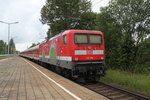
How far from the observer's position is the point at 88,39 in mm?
12273

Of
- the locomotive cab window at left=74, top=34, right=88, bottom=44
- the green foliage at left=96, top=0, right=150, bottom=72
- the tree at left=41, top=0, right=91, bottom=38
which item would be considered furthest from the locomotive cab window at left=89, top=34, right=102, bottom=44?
the tree at left=41, top=0, right=91, bottom=38

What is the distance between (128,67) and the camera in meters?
24.0

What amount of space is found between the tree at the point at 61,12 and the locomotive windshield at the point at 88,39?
2033 centimetres

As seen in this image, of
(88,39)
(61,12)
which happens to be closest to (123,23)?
(61,12)

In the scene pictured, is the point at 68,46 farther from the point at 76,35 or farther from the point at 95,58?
the point at 95,58

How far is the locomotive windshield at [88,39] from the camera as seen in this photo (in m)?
12.0

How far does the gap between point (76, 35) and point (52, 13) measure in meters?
23.2

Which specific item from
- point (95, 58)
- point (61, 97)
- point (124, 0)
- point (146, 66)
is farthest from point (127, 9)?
point (61, 97)

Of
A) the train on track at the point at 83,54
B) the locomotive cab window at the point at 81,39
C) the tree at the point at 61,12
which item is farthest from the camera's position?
the tree at the point at 61,12

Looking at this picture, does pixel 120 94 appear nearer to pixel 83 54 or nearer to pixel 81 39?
pixel 83 54

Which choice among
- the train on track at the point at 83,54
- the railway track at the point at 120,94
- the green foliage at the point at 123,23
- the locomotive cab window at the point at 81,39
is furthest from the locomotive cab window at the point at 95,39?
the green foliage at the point at 123,23

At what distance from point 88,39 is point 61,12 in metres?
22.3

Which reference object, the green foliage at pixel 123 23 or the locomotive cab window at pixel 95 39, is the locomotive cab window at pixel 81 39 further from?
the green foliage at pixel 123 23

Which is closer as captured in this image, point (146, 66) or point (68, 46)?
point (68, 46)
